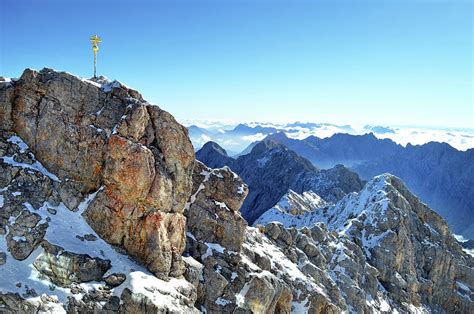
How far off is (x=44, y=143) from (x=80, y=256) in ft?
50.3

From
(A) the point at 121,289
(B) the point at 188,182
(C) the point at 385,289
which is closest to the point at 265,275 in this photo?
(B) the point at 188,182

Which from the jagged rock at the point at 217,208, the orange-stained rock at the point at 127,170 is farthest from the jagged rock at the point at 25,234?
the jagged rock at the point at 217,208

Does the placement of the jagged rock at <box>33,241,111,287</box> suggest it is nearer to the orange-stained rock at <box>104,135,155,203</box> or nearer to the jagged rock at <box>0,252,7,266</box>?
the jagged rock at <box>0,252,7,266</box>

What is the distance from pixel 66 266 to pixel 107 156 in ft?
45.5

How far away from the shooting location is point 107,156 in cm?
5281

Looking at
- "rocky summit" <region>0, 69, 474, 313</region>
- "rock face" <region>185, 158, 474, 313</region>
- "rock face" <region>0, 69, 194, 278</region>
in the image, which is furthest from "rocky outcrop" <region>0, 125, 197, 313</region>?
"rock face" <region>185, 158, 474, 313</region>

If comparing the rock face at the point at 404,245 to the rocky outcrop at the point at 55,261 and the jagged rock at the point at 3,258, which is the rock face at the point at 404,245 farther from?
the jagged rock at the point at 3,258

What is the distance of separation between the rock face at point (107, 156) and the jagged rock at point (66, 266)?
4.88m

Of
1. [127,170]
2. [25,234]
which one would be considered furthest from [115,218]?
[25,234]

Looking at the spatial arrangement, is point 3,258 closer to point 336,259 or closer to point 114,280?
point 114,280

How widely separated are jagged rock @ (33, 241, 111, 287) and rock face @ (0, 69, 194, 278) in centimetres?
488

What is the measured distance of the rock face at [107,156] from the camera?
51531 millimetres

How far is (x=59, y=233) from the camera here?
4816 cm

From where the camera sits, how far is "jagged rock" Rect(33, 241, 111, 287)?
4431 cm
